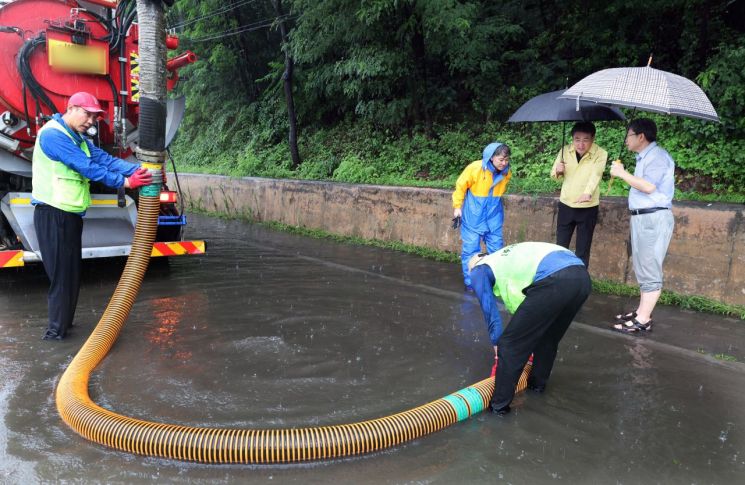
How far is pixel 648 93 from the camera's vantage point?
4293mm

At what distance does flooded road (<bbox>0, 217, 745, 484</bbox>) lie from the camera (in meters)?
2.78

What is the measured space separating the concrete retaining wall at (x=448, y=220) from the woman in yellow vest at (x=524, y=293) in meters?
2.92

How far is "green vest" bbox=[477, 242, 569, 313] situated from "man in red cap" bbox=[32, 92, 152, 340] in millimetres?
2687

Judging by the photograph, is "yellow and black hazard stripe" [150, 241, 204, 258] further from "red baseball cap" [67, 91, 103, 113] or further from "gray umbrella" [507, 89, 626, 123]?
"gray umbrella" [507, 89, 626, 123]

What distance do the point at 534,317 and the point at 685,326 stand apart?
264 cm

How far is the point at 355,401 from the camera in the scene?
11.3ft

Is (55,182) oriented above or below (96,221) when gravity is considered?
above

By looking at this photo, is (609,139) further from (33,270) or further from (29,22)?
(33,270)

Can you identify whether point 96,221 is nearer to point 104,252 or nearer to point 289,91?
point 104,252

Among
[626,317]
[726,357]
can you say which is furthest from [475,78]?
[726,357]

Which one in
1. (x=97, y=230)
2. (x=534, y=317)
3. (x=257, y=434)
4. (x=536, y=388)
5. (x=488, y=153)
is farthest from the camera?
(x=97, y=230)

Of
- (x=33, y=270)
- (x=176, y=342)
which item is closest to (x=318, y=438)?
(x=176, y=342)

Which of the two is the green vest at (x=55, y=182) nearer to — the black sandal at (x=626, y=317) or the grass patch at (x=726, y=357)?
the black sandal at (x=626, y=317)

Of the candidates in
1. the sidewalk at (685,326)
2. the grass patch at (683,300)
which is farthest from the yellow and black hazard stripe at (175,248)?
the grass patch at (683,300)
